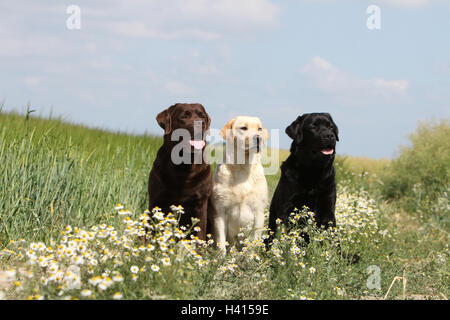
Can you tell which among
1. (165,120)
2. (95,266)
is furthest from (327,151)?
(95,266)

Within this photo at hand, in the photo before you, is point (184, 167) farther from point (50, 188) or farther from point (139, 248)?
point (50, 188)

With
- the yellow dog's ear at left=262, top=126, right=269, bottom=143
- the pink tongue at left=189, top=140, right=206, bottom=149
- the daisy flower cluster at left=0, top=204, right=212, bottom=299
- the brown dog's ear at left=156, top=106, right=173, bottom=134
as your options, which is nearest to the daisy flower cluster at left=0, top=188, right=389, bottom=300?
the daisy flower cluster at left=0, top=204, right=212, bottom=299

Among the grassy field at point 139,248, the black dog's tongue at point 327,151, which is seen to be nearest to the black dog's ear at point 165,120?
the grassy field at point 139,248

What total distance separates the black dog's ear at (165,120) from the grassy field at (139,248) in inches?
40.5

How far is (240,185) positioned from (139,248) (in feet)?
6.61

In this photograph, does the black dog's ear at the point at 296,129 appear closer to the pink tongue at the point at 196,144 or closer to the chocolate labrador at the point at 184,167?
the chocolate labrador at the point at 184,167

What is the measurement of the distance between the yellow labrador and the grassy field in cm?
27

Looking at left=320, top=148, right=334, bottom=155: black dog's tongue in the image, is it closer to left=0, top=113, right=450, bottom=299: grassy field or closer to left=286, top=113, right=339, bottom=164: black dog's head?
left=286, top=113, right=339, bottom=164: black dog's head
